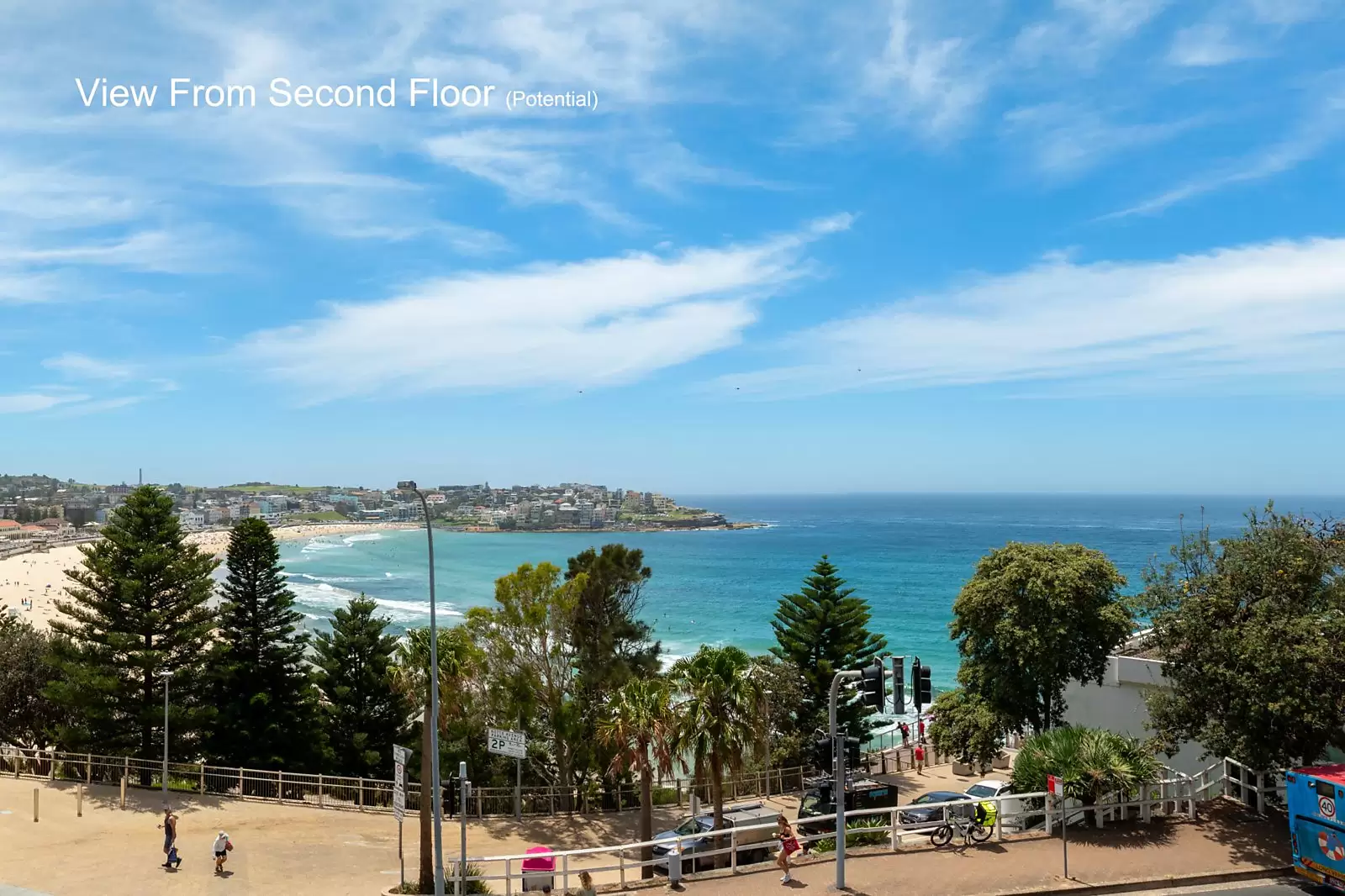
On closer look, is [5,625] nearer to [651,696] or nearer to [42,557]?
[651,696]

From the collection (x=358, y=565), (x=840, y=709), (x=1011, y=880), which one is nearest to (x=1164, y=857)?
(x=1011, y=880)

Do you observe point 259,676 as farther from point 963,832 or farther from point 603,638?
point 963,832

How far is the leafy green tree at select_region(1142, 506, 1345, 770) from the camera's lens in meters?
15.8

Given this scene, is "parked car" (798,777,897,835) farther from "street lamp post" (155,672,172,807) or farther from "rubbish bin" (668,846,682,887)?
"street lamp post" (155,672,172,807)

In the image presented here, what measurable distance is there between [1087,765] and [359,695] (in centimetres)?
2692

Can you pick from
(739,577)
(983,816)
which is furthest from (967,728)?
(739,577)

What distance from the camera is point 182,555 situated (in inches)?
1203

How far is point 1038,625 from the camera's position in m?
23.3

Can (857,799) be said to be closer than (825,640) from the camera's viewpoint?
Yes

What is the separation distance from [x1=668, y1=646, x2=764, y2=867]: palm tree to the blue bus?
9.07 metres

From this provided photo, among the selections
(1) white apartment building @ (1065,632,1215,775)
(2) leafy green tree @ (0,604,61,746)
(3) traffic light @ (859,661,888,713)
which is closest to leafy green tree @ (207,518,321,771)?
(2) leafy green tree @ (0,604,61,746)

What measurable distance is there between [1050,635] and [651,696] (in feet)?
36.1

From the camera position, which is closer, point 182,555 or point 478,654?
point 478,654

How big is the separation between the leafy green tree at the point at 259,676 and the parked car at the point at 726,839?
1857cm
